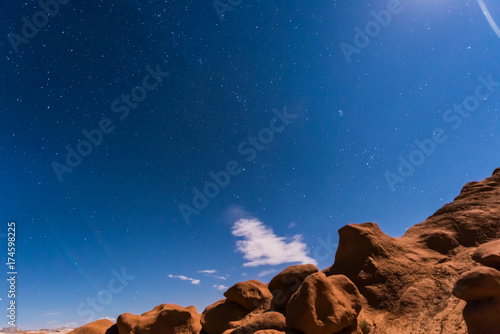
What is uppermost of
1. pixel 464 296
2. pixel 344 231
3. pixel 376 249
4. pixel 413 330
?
pixel 344 231

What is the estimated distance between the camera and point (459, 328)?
8156 millimetres

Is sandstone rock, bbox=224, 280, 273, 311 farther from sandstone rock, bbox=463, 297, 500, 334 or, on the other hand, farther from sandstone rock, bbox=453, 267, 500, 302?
sandstone rock, bbox=453, 267, 500, 302

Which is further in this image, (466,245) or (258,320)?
(466,245)

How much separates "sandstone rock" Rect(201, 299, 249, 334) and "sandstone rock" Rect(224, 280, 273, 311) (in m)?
0.25

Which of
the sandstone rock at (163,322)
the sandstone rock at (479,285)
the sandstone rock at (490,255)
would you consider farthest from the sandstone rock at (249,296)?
the sandstone rock at (490,255)

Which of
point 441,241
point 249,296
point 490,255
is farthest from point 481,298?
point 249,296

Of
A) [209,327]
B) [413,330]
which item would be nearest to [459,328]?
[413,330]

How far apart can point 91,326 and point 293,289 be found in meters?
9.72

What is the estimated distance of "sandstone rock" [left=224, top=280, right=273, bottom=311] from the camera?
1266cm

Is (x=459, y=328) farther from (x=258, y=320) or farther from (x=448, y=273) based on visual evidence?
(x=258, y=320)

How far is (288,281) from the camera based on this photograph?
493 inches

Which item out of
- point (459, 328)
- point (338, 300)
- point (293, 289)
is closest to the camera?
point (459, 328)

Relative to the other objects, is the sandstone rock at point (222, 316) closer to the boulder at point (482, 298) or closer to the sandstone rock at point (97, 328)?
the sandstone rock at point (97, 328)

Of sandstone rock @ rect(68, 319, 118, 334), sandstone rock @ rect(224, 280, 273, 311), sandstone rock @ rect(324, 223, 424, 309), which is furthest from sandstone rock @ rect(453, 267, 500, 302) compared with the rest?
sandstone rock @ rect(68, 319, 118, 334)
